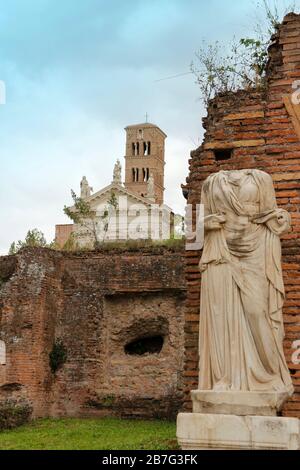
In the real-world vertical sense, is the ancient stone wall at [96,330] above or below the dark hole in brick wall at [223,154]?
below

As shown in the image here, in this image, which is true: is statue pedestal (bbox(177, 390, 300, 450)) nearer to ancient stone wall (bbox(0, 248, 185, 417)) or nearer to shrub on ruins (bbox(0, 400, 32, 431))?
shrub on ruins (bbox(0, 400, 32, 431))

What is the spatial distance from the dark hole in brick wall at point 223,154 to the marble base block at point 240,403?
10.8ft

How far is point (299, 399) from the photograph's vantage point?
6578 mm

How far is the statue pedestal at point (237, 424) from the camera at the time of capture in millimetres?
4812

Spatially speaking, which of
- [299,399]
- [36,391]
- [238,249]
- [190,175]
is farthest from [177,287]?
[238,249]

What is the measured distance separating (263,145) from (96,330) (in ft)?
29.0

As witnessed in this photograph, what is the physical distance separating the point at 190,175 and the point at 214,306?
2659 mm

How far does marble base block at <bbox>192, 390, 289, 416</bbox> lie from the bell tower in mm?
70025

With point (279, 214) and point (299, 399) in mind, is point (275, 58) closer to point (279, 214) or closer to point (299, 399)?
point (279, 214)

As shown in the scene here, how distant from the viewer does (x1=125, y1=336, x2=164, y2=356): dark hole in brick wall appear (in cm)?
1547

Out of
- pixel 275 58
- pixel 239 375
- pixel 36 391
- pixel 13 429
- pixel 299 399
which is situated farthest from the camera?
pixel 36 391

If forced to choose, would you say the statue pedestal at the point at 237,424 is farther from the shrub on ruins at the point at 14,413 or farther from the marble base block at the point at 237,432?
the shrub on ruins at the point at 14,413

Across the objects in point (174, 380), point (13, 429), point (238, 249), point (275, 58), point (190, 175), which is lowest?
point (13, 429)

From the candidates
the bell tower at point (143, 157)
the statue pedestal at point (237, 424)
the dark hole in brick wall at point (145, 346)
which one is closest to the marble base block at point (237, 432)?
the statue pedestal at point (237, 424)
